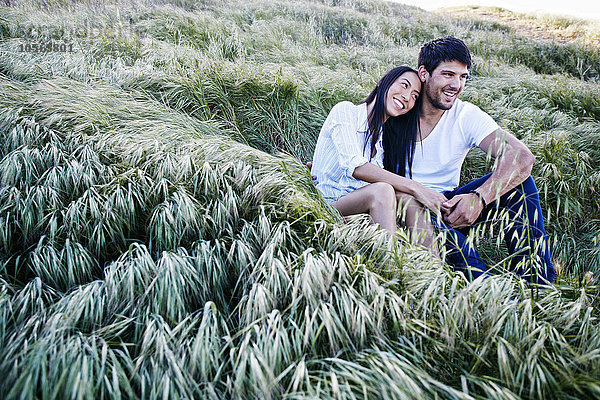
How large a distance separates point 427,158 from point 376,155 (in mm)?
360

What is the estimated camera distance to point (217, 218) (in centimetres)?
205

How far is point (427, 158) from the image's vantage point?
2641mm

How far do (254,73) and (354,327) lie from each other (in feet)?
10.4

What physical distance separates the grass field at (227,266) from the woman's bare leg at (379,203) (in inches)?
5.6

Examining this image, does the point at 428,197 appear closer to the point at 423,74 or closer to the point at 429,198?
the point at 429,198

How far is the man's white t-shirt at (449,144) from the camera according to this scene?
2.45 m

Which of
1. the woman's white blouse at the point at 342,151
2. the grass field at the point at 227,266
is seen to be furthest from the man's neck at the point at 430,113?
the grass field at the point at 227,266

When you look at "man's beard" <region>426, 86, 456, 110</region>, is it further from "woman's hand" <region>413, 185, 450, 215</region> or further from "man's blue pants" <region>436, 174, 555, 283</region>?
"woman's hand" <region>413, 185, 450, 215</region>

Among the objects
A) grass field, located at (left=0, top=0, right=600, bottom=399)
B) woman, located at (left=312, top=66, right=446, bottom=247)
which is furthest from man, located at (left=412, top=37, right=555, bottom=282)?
grass field, located at (left=0, top=0, right=600, bottom=399)

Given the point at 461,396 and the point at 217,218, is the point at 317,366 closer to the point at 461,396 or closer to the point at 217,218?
the point at 461,396

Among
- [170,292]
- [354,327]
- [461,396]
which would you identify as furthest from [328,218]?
[461,396]

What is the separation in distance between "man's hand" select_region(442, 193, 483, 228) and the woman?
68 mm

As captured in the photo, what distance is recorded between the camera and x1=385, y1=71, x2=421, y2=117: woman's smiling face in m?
2.45

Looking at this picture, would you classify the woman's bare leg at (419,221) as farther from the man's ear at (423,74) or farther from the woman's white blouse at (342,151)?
the man's ear at (423,74)
